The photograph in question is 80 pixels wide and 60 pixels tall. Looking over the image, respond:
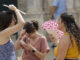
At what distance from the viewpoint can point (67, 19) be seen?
416 centimetres

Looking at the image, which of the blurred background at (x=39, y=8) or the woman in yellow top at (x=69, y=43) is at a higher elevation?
the woman in yellow top at (x=69, y=43)

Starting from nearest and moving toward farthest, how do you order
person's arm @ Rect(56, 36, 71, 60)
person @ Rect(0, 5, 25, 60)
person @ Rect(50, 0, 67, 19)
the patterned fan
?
person's arm @ Rect(56, 36, 71, 60) < person @ Rect(0, 5, 25, 60) < the patterned fan < person @ Rect(50, 0, 67, 19)

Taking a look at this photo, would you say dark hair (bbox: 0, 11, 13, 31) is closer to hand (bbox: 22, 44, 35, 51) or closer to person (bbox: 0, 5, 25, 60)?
person (bbox: 0, 5, 25, 60)

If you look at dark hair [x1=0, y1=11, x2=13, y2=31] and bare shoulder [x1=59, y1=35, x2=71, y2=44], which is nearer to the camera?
bare shoulder [x1=59, y1=35, x2=71, y2=44]

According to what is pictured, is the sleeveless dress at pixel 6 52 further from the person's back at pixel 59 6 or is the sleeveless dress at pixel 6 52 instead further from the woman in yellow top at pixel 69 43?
the person's back at pixel 59 6

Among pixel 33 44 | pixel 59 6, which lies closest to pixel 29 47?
pixel 33 44

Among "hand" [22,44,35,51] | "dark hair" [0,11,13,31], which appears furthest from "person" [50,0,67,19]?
"dark hair" [0,11,13,31]

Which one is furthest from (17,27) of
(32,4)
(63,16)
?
(32,4)

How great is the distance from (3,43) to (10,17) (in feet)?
1.26

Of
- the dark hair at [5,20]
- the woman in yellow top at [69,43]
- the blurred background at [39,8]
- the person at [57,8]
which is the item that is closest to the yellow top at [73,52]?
the woman in yellow top at [69,43]

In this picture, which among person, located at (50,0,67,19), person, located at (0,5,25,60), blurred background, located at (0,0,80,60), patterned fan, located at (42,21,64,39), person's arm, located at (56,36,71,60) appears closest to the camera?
person's arm, located at (56,36,71,60)

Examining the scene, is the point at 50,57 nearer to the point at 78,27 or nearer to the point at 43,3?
the point at 43,3

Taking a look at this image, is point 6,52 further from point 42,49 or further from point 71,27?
point 71,27

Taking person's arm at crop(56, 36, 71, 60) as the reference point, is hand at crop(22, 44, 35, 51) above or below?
below
